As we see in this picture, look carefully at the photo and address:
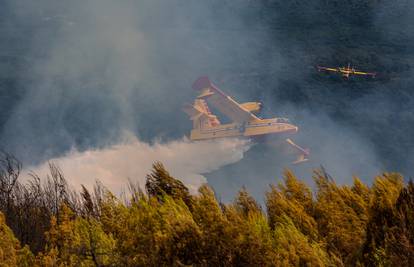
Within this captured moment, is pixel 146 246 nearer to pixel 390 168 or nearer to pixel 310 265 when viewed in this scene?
pixel 310 265

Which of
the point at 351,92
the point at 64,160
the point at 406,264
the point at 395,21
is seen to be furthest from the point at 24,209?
the point at 395,21

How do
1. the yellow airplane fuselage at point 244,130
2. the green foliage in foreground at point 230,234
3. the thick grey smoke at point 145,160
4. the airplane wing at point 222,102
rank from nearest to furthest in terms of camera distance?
the green foliage in foreground at point 230,234
the thick grey smoke at point 145,160
the yellow airplane fuselage at point 244,130
the airplane wing at point 222,102

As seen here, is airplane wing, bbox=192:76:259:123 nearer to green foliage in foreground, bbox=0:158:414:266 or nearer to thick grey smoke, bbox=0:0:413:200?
thick grey smoke, bbox=0:0:413:200

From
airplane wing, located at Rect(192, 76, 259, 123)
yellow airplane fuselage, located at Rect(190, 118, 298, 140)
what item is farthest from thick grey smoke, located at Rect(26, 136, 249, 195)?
airplane wing, located at Rect(192, 76, 259, 123)

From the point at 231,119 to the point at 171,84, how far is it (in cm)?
1384

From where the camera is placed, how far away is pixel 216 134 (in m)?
101

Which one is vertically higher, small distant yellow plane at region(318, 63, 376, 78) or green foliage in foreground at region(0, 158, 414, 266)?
small distant yellow plane at region(318, 63, 376, 78)

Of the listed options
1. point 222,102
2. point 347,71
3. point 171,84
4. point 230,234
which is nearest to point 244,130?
point 222,102

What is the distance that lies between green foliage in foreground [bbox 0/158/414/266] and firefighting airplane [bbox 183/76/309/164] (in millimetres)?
64804

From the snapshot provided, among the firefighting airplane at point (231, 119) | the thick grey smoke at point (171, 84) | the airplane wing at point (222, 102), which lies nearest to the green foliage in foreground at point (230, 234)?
the thick grey smoke at point (171, 84)

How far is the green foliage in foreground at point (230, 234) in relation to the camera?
2669cm

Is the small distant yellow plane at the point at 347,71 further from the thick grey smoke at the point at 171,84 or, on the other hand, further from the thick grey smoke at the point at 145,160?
the thick grey smoke at the point at 145,160

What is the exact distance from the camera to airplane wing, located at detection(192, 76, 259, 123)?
3883 inches

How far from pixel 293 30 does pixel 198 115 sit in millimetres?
36861
